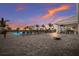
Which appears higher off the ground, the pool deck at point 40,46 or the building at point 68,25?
the building at point 68,25

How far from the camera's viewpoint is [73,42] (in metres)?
2.57

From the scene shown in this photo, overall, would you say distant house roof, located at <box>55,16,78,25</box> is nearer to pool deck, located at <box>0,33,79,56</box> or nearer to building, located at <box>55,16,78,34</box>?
building, located at <box>55,16,78,34</box>

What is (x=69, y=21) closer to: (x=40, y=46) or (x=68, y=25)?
(x=68, y=25)

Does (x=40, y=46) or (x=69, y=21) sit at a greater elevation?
(x=69, y=21)

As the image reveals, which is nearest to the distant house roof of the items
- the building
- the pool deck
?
the building

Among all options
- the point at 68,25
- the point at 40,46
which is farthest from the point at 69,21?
the point at 40,46

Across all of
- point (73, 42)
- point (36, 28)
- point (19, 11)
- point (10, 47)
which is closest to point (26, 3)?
point (19, 11)

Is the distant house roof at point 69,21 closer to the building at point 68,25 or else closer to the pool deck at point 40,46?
the building at point 68,25

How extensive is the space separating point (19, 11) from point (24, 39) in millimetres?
342

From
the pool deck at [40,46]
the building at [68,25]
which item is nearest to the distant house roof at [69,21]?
the building at [68,25]

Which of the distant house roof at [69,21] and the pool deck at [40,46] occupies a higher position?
the distant house roof at [69,21]

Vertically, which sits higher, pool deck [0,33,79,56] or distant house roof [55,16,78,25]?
distant house roof [55,16,78,25]

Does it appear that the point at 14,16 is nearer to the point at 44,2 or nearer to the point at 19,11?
the point at 19,11

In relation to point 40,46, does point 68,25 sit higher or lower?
higher
